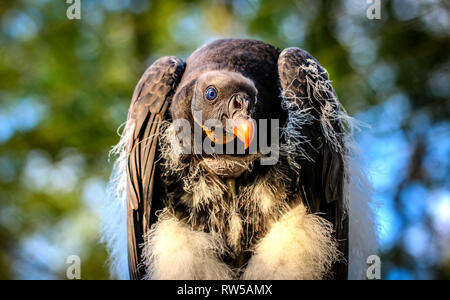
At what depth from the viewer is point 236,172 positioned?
11.3 ft

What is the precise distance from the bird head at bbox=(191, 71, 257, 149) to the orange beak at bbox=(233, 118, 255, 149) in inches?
0.5

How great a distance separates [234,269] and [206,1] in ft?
18.9

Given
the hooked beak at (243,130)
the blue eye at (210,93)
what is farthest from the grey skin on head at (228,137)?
the hooked beak at (243,130)

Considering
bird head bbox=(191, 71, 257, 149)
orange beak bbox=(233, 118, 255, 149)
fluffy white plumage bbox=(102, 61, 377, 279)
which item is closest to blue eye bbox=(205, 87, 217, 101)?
bird head bbox=(191, 71, 257, 149)

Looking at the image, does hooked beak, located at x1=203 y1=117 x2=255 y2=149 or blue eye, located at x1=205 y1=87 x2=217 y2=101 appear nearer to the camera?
hooked beak, located at x1=203 y1=117 x2=255 y2=149

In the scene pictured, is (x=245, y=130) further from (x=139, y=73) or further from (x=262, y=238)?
(x=139, y=73)

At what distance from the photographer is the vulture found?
336 cm

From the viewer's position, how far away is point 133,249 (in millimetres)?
3619

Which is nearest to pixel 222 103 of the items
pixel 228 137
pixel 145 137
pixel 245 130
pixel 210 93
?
pixel 210 93

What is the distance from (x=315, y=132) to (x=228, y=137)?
684mm

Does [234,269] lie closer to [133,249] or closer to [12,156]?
[133,249]

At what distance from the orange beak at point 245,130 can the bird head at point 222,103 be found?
0.01 m

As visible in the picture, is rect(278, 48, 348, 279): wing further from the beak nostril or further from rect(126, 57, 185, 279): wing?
rect(126, 57, 185, 279): wing
